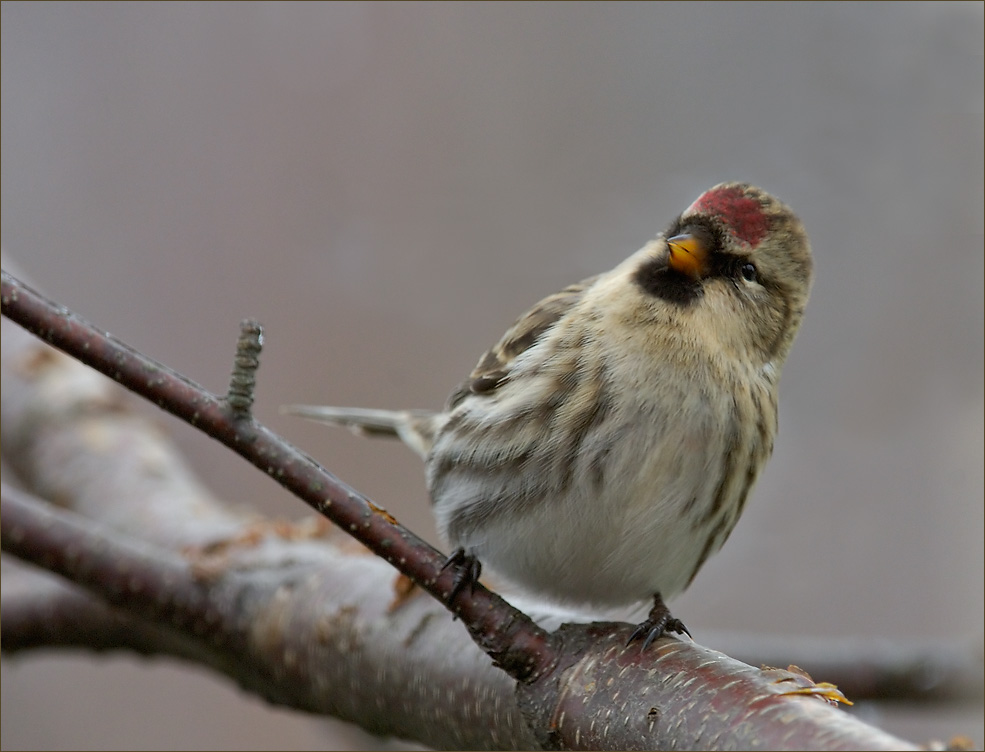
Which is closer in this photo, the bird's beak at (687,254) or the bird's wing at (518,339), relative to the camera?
the bird's beak at (687,254)

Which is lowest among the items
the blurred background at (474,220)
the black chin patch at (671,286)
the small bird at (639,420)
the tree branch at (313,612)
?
the tree branch at (313,612)

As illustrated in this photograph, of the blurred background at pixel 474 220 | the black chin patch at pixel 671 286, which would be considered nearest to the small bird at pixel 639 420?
the black chin patch at pixel 671 286

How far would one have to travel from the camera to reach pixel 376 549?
1293mm

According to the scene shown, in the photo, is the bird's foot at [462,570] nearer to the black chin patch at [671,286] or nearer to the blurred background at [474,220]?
the black chin patch at [671,286]

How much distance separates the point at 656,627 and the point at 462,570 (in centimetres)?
31

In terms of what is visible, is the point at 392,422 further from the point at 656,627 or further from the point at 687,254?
the point at 656,627

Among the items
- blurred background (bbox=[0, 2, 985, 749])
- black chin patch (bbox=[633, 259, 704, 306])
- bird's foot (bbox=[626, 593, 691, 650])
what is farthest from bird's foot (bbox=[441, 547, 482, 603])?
blurred background (bbox=[0, 2, 985, 749])

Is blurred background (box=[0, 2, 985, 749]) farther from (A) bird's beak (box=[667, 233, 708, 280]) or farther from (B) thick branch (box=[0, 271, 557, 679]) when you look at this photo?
(B) thick branch (box=[0, 271, 557, 679])

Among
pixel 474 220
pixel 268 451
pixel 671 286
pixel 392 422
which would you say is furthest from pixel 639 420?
pixel 474 220

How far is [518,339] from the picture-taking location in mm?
1837

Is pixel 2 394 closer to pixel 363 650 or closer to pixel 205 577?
pixel 205 577

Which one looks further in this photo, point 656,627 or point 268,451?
point 656,627

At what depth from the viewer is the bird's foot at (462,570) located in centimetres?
139

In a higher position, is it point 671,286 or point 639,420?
point 671,286
